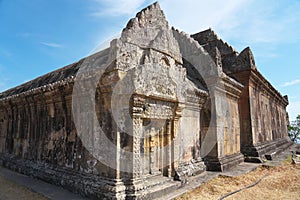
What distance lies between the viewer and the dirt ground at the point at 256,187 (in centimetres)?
438

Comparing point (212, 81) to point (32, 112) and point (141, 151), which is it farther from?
point (32, 112)

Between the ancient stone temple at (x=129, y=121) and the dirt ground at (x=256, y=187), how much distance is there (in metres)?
A: 0.55

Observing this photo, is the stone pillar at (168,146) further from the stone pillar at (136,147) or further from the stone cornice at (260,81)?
the stone cornice at (260,81)

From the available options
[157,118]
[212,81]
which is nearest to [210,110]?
[212,81]

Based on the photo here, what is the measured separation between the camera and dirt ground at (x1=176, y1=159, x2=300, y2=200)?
438 cm

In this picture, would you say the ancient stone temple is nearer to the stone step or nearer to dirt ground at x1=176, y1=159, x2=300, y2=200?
the stone step

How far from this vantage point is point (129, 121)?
391 cm

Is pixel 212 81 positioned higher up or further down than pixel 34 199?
higher up

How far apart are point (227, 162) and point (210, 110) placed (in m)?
1.69

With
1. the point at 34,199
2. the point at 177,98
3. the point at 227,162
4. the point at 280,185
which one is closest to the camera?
the point at 34,199

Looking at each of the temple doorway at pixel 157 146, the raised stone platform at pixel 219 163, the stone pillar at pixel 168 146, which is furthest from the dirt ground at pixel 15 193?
the raised stone platform at pixel 219 163

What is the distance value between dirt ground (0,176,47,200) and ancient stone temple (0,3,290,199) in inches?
21.1

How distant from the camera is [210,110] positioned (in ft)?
22.7

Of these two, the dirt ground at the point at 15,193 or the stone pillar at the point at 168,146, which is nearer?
the dirt ground at the point at 15,193
